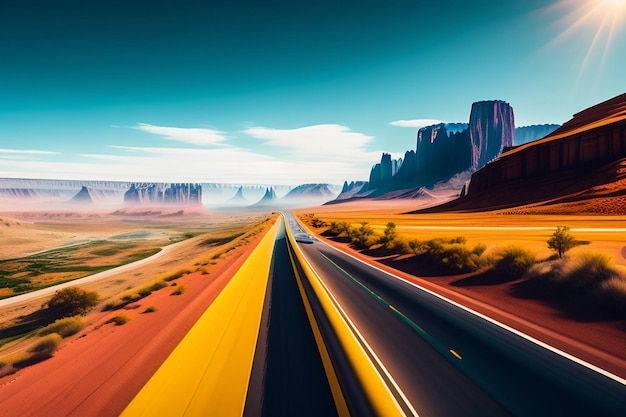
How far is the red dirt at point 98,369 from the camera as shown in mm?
5652

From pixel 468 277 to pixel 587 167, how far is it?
67496 millimetres

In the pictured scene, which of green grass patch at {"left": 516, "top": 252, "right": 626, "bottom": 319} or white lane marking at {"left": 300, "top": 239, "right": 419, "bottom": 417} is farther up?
green grass patch at {"left": 516, "top": 252, "right": 626, "bottom": 319}

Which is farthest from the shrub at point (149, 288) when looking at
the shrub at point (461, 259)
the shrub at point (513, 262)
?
the shrub at point (513, 262)

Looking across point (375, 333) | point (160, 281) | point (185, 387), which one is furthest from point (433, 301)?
point (160, 281)

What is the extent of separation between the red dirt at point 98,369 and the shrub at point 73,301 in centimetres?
675

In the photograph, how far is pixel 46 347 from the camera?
8453 mm

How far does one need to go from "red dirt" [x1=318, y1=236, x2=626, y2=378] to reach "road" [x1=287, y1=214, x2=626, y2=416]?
2.01ft

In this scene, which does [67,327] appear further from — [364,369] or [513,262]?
[513,262]

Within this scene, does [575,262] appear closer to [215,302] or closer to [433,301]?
[433,301]

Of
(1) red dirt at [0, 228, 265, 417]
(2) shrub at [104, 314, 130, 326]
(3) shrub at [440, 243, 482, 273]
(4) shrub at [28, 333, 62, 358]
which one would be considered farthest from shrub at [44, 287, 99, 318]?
(3) shrub at [440, 243, 482, 273]

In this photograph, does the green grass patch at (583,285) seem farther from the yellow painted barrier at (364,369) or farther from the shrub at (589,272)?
the yellow painted barrier at (364,369)

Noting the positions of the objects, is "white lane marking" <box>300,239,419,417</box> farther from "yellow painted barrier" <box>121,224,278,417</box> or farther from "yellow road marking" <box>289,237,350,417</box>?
"yellow painted barrier" <box>121,224,278,417</box>

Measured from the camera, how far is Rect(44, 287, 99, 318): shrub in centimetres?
1634

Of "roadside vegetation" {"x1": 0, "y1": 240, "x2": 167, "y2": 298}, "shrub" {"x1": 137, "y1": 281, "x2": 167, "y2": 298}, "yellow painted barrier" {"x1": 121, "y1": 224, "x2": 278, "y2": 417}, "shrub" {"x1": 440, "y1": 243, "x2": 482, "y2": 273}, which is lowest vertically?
"roadside vegetation" {"x1": 0, "y1": 240, "x2": 167, "y2": 298}
